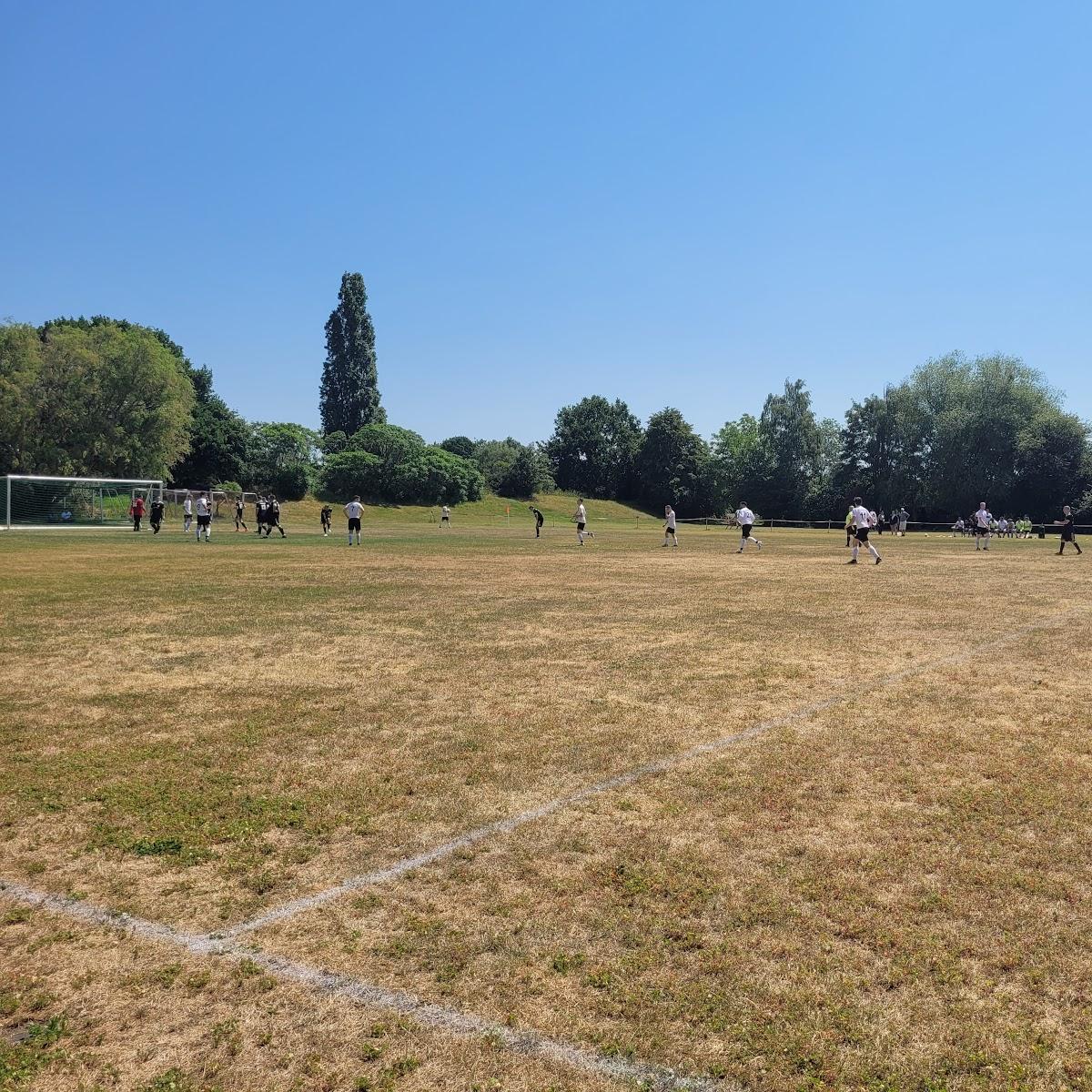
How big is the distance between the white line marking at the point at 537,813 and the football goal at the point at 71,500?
173 ft

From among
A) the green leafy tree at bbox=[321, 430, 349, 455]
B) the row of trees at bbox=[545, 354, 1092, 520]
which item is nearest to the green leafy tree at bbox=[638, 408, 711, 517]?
the row of trees at bbox=[545, 354, 1092, 520]

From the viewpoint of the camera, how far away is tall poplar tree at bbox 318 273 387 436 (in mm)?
112312

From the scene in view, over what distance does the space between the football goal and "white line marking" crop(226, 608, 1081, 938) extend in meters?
52.7

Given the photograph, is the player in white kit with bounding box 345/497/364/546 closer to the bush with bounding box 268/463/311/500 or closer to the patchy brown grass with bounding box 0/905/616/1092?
the patchy brown grass with bounding box 0/905/616/1092

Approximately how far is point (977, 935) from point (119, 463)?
70403 millimetres

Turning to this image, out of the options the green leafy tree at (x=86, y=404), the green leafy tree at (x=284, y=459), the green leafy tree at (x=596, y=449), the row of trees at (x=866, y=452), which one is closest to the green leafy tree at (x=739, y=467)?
the row of trees at (x=866, y=452)

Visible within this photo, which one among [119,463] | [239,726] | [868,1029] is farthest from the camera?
[119,463]

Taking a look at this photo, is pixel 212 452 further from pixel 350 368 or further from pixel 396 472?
pixel 350 368

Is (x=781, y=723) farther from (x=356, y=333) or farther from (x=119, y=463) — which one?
(x=356, y=333)

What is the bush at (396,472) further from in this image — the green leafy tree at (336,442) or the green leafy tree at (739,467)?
the green leafy tree at (739,467)

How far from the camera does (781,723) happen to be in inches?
316

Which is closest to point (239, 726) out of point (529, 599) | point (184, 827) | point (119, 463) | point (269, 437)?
point (184, 827)

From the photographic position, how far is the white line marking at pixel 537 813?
14.6 feet

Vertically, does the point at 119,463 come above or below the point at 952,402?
below
